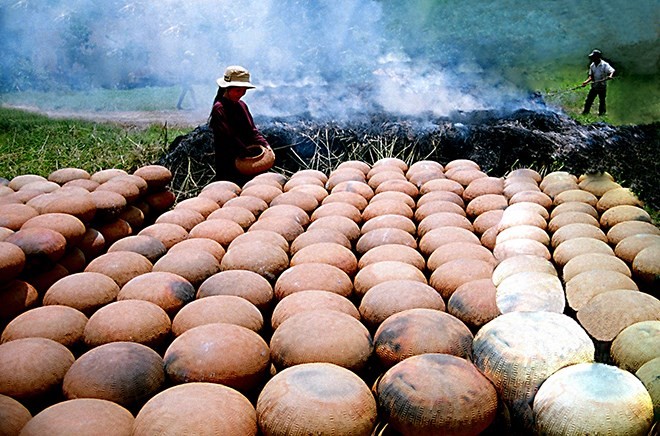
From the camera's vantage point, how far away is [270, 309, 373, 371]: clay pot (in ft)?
7.47

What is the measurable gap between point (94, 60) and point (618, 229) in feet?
38.3

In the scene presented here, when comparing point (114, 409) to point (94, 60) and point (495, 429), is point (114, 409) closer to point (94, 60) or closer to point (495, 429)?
point (495, 429)

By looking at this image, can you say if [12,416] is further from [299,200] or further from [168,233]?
[299,200]

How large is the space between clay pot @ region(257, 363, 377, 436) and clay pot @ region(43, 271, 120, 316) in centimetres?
122

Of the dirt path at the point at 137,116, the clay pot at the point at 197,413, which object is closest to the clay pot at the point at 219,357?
the clay pot at the point at 197,413

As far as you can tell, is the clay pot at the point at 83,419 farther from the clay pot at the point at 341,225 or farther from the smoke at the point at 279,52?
the smoke at the point at 279,52

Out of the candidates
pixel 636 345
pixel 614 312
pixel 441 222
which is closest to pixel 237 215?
pixel 441 222

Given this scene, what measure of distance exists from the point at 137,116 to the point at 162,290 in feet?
34.8

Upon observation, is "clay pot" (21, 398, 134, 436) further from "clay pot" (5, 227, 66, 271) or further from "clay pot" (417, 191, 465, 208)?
"clay pot" (417, 191, 465, 208)

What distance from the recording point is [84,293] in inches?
113

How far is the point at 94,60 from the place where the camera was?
40.7 feet

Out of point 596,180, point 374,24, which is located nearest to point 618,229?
point 596,180

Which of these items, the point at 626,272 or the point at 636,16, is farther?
the point at 626,272

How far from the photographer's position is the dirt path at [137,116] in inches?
441
